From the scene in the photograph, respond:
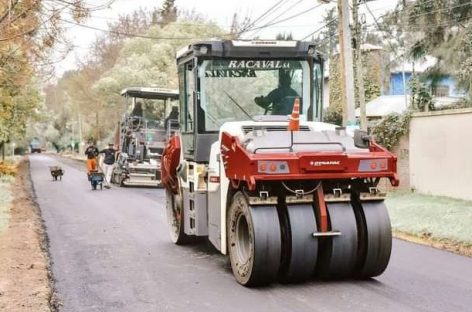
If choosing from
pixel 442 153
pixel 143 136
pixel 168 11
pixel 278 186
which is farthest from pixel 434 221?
pixel 168 11

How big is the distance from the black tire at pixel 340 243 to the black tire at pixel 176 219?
3461mm

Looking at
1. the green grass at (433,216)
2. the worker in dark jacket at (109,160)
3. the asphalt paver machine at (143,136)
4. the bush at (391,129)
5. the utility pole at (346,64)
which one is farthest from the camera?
the worker in dark jacket at (109,160)

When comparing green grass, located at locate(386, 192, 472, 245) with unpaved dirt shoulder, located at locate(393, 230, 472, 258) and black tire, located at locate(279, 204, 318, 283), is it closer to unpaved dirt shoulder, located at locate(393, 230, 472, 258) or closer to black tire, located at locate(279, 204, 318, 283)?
unpaved dirt shoulder, located at locate(393, 230, 472, 258)

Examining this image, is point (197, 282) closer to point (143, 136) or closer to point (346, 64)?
point (346, 64)

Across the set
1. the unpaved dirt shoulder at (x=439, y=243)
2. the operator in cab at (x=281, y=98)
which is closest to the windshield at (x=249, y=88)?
the operator in cab at (x=281, y=98)

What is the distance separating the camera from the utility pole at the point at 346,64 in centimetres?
1702

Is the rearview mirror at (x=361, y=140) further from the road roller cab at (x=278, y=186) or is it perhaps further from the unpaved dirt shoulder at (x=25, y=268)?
the unpaved dirt shoulder at (x=25, y=268)

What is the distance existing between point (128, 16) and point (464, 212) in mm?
45662

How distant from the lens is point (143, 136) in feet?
89.2

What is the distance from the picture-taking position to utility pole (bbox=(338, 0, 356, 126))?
1702cm

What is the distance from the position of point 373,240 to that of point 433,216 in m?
6.50

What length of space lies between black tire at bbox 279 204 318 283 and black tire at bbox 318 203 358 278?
0.19 metres

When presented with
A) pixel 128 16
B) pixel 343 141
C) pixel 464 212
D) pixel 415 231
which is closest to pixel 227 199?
pixel 343 141

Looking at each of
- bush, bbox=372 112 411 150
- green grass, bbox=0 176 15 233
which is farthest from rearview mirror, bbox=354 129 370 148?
bush, bbox=372 112 411 150
